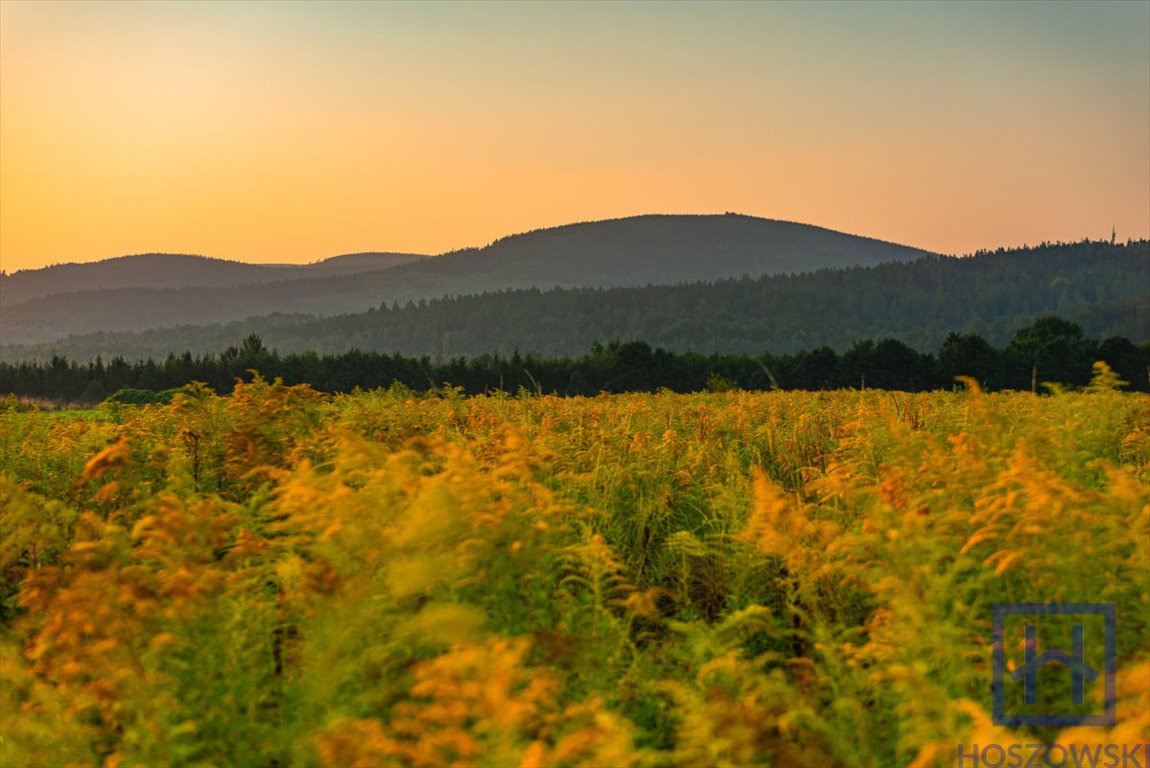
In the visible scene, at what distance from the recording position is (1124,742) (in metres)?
3.75

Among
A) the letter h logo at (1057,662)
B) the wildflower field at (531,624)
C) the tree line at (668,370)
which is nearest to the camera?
the wildflower field at (531,624)

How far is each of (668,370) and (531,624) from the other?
88592mm

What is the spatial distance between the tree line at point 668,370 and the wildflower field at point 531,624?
6617cm

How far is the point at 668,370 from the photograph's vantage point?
308 ft

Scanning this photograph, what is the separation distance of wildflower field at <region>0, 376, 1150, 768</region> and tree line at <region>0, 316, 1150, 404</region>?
66.2 meters

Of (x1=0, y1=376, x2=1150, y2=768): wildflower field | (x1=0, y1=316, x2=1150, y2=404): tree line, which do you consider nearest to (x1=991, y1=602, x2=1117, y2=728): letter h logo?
(x1=0, y1=376, x2=1150, y2=768): wildflower field

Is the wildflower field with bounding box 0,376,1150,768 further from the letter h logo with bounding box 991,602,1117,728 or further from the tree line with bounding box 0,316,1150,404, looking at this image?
the tree line with bounding box 0,316,1150,404

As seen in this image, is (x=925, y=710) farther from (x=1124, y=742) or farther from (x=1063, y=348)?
(x=1063, y=348)

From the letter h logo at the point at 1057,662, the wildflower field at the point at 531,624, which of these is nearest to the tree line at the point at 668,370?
the wildflower field at the point at 531,624

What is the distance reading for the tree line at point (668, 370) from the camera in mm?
83062

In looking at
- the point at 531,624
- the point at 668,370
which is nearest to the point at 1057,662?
the point at 531,624

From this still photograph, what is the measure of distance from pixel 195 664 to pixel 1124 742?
4.39 meters

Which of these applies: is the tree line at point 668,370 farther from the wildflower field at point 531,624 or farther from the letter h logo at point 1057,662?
the letter h logo at point 1057,662

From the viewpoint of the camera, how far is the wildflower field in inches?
169
